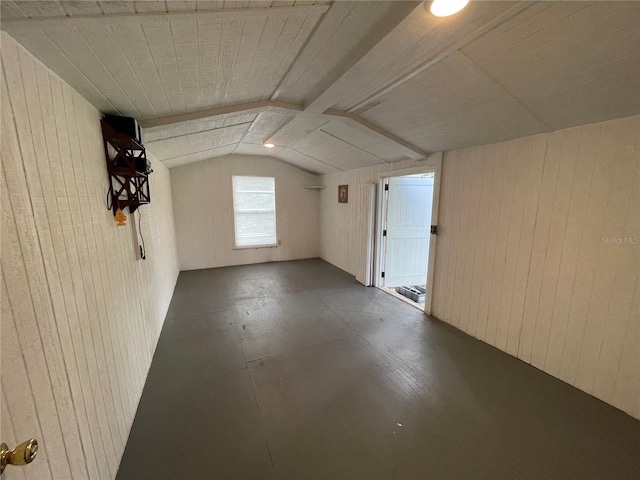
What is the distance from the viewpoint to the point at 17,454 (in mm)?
622

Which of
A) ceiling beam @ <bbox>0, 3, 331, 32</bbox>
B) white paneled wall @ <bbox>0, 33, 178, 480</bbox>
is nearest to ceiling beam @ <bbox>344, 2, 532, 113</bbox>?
ceiling beam @ <bbox>0, 3, 331, 32</bbox>

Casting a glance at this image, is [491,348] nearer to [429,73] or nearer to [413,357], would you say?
→ [413,357]

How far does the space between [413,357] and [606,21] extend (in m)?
2.39

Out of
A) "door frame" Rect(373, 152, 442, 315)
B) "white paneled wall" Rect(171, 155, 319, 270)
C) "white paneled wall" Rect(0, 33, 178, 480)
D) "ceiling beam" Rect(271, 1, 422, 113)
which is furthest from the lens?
"white paneled wall" Rect(171, 155, 319, 270)

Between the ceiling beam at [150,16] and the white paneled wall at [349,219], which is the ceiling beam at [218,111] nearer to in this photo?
the ceiling beam at [150,16]

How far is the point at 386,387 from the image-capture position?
202cm

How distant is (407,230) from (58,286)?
392 centimetres

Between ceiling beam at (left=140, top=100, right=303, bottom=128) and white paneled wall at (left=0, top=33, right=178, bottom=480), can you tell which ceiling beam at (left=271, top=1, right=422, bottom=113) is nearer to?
ceiling beam at (left=140, top=100, right=303, bottom=128)

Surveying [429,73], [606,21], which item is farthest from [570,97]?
[429,73]

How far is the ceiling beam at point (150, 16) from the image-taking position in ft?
2.70

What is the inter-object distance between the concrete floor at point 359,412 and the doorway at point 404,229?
129cm

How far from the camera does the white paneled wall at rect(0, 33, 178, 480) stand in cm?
78

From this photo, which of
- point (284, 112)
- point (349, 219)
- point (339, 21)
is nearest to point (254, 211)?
point (349, 219)

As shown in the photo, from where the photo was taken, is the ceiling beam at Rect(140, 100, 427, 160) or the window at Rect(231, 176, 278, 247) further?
the window at Rect(231, 176, 278, 247)
